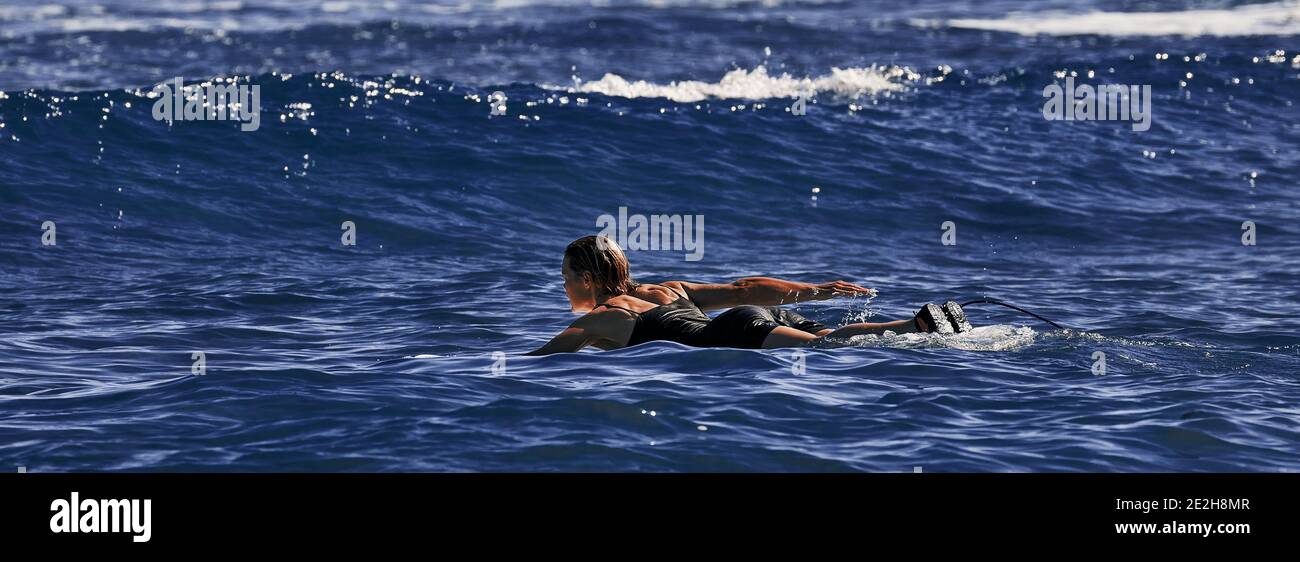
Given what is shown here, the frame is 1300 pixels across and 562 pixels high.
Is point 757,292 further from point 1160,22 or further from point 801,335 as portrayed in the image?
point 1160,22

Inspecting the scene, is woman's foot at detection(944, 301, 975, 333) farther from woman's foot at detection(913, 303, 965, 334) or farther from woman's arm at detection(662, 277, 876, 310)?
woman's arm at detection(662, 277, 876, 310)

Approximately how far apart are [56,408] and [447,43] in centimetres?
2627

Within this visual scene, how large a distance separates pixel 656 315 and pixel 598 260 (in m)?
0.60

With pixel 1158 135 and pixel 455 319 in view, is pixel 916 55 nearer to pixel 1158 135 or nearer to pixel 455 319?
pixel 1158 135

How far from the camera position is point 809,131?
23.0 m

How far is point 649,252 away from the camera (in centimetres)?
1717

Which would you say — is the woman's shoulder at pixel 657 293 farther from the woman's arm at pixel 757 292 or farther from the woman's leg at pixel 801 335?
the woman's leg at pixel 801 335

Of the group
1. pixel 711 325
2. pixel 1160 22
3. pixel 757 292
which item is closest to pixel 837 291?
pixel 757 292

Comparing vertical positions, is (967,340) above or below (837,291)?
below

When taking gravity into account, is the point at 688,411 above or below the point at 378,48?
below

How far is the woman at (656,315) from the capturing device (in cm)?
1010

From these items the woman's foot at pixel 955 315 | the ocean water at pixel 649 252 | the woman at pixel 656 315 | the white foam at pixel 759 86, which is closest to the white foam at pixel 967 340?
the ocean water at pixel 649 252

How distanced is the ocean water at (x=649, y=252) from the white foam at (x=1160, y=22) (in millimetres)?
219
